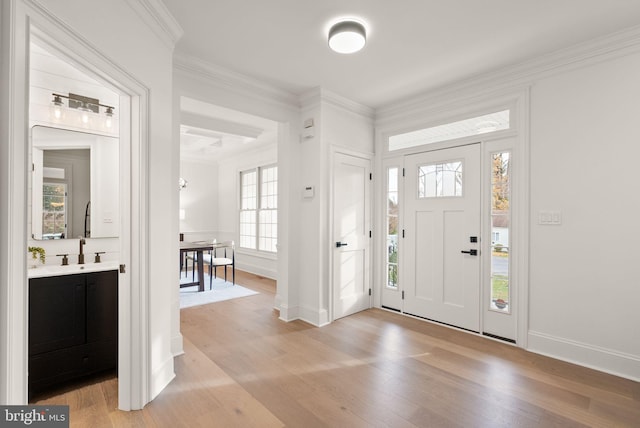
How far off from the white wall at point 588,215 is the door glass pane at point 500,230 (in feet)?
0.79

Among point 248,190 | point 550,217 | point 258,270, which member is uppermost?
point 248,190

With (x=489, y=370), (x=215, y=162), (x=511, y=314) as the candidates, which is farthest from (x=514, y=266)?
(x=215, y=162)

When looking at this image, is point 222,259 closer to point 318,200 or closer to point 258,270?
point 258,270

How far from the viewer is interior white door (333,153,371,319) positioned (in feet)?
12.8

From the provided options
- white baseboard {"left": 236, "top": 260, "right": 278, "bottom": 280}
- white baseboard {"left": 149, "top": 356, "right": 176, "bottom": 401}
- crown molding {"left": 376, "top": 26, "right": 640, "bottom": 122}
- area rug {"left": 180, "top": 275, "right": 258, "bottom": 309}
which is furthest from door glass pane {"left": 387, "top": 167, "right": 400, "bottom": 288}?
white baseboard {"left": 149, "top": 356, "right": 176, "bottom": 401}

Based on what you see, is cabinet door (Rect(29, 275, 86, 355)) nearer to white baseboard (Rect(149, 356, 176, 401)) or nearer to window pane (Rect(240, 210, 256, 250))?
white baseboard (Rect(149, 356, 176, 401))

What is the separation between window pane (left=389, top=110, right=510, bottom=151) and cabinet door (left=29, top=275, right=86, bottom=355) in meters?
3.65

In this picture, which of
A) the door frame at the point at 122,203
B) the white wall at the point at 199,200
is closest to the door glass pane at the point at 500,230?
the door frame at the point at 122,203

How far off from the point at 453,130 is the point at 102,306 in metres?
3.84

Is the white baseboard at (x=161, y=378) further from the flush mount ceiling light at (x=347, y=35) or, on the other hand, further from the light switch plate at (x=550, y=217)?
the light switch plate at (x=550, y=217)

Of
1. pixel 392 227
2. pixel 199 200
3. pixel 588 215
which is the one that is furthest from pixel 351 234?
pixel 199 200

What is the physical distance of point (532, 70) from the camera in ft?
9.81

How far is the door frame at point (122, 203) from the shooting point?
1164 mm

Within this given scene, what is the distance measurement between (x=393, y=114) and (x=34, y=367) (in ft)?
14.0
